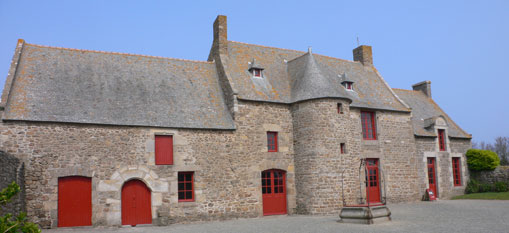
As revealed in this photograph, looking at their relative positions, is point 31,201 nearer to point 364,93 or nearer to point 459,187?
point 364,93

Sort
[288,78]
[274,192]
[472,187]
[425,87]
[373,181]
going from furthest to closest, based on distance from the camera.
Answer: [425,87]
[472,187]
[288,78]
[373,181]
[274,192]

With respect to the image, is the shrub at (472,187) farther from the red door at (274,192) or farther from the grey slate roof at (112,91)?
the grey slate roof at (112,91)

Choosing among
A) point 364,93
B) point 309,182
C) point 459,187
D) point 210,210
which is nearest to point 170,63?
point 210,210

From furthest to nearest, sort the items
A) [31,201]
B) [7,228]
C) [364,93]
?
[364,93] < [31,201] < [7,228]

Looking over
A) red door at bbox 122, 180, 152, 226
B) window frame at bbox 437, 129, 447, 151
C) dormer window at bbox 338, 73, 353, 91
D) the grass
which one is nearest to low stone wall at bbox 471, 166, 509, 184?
the grass

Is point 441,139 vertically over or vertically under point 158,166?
over

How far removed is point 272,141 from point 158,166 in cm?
507

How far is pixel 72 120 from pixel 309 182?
932cm

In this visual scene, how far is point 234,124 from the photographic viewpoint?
16.5m

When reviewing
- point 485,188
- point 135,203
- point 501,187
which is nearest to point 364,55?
point 485,188

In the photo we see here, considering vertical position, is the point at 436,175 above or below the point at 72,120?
below

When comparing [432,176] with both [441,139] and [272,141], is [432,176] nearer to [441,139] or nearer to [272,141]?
[441,139]

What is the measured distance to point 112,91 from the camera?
51.1ft

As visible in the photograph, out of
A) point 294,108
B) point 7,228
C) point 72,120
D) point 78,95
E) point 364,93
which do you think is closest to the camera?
point 7,228
